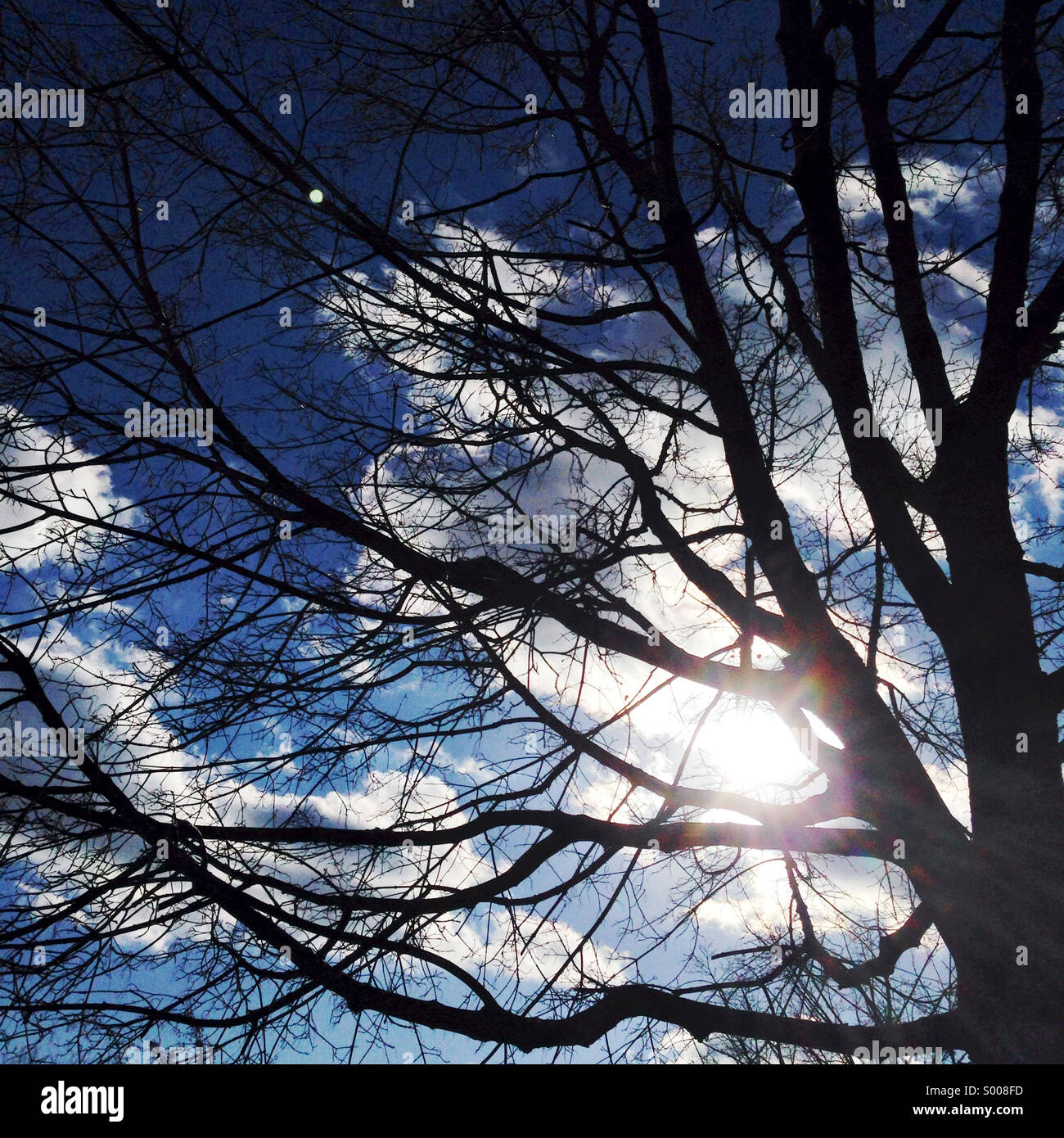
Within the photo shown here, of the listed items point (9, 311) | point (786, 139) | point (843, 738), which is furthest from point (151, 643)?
point (786, 139)

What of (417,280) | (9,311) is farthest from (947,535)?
(9,311)

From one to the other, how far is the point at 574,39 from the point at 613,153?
25.8 inches

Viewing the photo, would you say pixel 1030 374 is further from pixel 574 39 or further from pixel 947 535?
pixel 574 39

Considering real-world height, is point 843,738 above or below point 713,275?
below

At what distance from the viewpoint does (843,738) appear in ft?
12.1

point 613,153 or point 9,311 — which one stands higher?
point 613,153

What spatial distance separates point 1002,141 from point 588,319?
1802 millimetres

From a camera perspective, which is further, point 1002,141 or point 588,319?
point 588,319

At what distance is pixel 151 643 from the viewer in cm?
357

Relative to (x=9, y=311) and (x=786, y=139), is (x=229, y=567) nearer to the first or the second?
(x=9, y=311)
